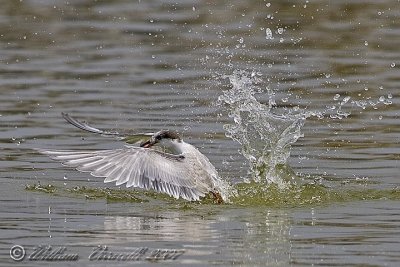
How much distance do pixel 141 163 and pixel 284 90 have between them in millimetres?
5536

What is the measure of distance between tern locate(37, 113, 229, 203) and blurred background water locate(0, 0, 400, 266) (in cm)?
20

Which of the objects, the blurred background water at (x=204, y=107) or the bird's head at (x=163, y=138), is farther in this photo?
the bird's head at (x=163, y=138)

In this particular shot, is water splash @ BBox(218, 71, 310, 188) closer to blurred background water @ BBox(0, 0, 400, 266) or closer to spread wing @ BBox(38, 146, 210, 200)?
blurred background water @ BBox(0, 0, 400, 266)

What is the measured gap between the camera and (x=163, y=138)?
1213 cm

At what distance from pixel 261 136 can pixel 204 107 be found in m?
3.08

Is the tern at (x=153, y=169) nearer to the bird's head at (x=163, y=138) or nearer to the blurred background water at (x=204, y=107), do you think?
the blurred background water at (x=204, y=107)

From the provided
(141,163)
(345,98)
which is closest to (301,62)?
(345,98)

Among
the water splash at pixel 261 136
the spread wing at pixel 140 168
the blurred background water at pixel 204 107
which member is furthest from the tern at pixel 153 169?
the water splash at pixel 261 136

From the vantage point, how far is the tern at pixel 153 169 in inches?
431

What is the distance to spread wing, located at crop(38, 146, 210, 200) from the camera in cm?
1095

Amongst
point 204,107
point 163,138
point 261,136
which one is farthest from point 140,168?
point 204,107

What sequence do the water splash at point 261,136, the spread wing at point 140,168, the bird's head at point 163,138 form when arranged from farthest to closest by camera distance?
1. the water splash at point 261,136
2. the bird's head at point 163,138
3. the spread wing at point 140,168

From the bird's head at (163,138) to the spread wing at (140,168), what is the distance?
0.66 meters

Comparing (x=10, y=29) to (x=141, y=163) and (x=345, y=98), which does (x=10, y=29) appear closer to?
(x=345, y=98)
